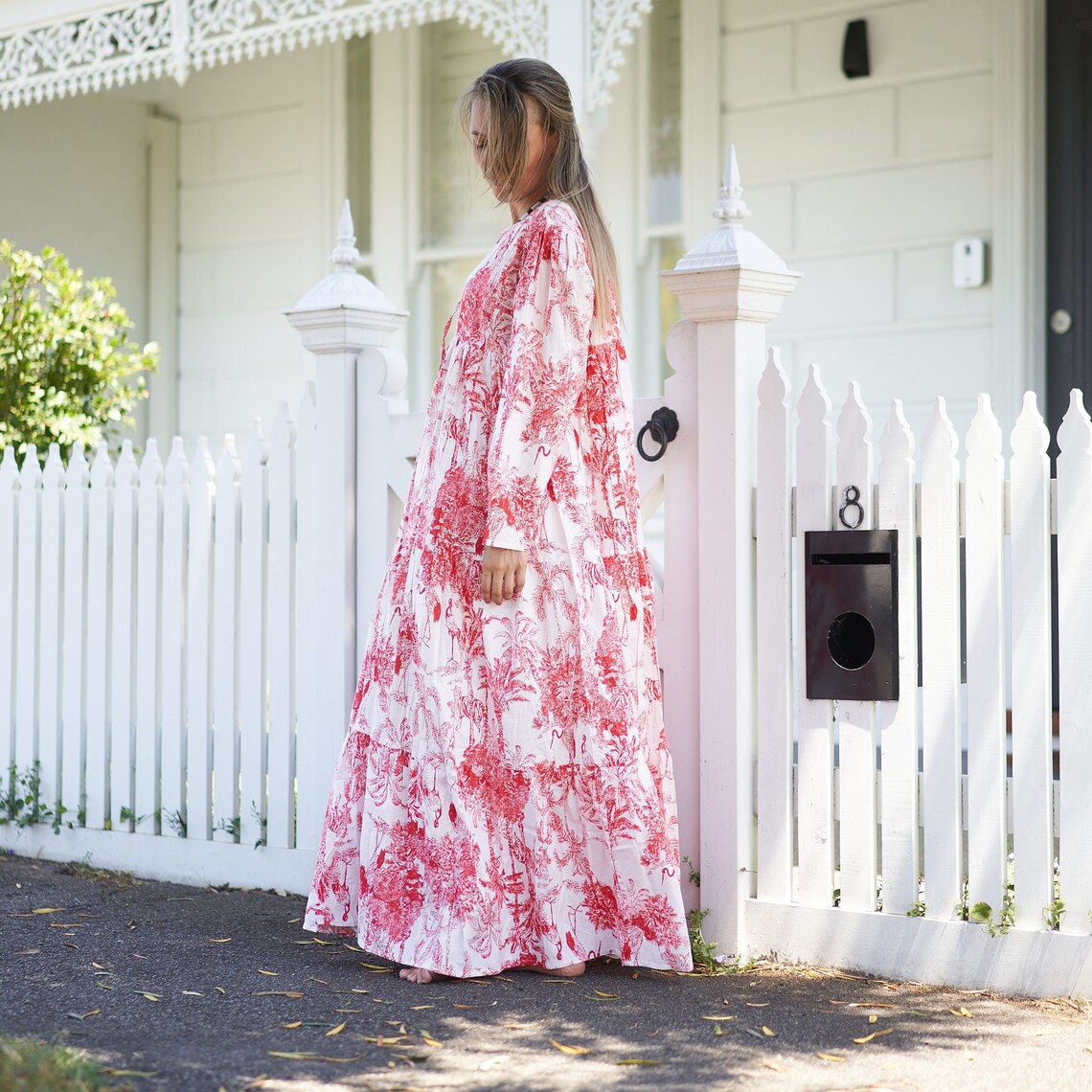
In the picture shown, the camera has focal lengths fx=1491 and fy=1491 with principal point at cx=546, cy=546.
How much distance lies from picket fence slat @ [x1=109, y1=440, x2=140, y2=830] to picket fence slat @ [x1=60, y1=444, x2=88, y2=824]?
172mm

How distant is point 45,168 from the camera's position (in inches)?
324

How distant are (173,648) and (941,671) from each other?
229cm

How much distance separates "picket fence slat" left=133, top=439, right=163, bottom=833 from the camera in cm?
445

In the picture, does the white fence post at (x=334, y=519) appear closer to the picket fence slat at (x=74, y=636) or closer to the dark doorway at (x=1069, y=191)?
the picket fence slat at (x=74, y=636)

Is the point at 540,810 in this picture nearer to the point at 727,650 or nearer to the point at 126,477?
the point at 727,650

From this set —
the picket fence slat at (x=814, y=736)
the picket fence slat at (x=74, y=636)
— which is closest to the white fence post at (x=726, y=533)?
the picket fence slat at (x=814, y=736)

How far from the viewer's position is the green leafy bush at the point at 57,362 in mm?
5348

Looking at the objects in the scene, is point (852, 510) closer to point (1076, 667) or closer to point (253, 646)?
point (1076, 667)

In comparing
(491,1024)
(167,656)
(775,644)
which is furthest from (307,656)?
(491,1024)

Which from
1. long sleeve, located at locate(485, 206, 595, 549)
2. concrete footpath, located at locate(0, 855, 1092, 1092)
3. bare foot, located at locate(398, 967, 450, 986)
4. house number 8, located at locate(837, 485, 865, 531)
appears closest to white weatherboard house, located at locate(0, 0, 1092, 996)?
house number 8, located at locate(837, 485, 865, 531)

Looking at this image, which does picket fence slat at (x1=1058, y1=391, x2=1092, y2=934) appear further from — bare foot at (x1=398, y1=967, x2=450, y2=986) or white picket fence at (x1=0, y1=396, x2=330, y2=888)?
white picket fence at (x1=0, y1=396, x2=330, y2=888)

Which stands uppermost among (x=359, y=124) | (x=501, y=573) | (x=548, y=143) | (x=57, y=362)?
(x=359, y=124)

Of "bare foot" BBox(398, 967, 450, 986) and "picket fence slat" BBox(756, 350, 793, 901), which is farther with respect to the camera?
"picket fence slat" BBox(756, 350, 793, 901)

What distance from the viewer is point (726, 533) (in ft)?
11.1
